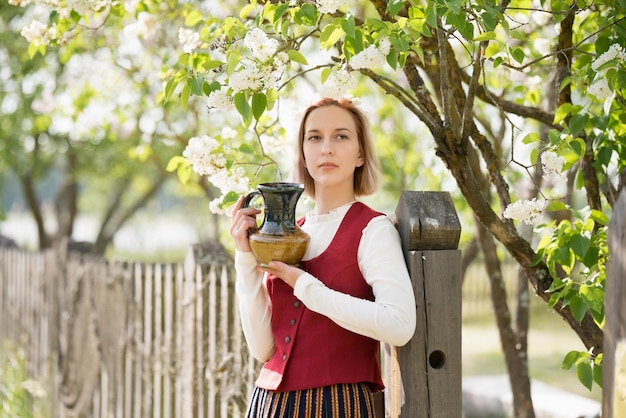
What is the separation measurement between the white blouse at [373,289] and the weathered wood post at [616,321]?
0.56m

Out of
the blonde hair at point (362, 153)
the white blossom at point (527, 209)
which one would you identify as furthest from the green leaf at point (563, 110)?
the blonde hair at point (362, 153)

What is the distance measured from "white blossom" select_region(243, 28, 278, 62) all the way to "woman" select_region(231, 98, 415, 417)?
12.6 inches

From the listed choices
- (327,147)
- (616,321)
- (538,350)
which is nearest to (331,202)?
(327,147)

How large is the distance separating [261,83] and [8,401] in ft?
14.6

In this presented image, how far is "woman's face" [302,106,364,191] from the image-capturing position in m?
2.28

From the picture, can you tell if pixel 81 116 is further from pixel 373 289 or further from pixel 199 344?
pixel 373 289

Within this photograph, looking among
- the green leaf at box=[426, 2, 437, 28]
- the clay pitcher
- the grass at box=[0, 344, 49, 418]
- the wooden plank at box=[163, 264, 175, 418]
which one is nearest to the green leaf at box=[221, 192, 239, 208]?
the clay pitcher

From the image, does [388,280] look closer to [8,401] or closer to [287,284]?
[287,284]

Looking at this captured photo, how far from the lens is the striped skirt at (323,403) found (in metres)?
2.11

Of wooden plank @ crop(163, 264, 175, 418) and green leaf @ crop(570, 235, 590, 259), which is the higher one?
green leaf @ crop(570, 235, 590, 259)

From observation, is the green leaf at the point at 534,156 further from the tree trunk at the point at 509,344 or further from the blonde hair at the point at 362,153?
the tree trunk at the point at 509,344

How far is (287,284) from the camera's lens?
7.32 ft

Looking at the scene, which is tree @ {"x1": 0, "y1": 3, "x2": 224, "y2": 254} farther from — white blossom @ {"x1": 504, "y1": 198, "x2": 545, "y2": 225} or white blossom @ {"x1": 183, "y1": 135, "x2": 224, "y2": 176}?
white blossom @ {"x1": 504, "y1": 198, "x2": 545, "y2": 225}

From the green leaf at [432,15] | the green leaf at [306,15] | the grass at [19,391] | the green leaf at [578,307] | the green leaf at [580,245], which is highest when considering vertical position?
the green leaf at [306,15]
